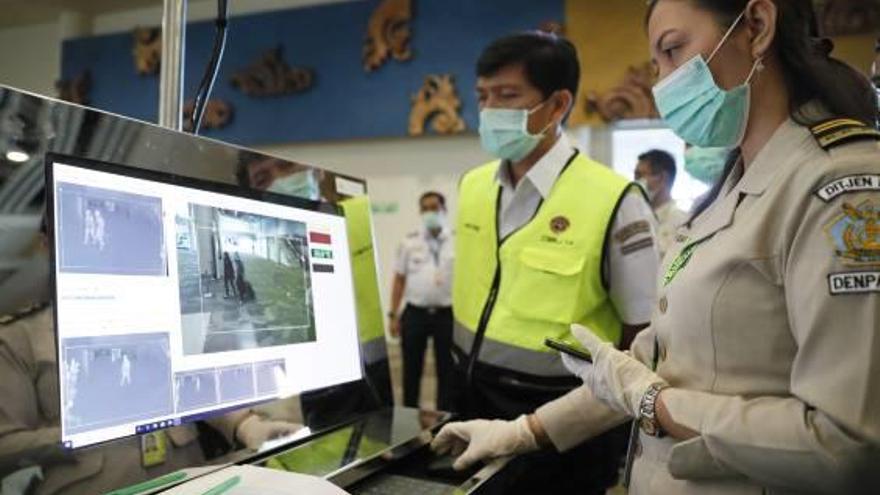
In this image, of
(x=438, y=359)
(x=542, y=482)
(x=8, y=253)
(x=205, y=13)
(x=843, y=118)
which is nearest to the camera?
(x=8, y=253)

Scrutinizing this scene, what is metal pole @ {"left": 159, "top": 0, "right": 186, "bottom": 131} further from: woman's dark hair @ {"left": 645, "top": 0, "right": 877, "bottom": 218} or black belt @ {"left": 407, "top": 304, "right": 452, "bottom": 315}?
black belt @ {"left": 407, "top": 304, "right": 452, "bottom": 315}

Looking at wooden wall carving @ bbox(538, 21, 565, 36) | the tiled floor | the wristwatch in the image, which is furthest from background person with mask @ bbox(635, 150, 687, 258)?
the wristwatch

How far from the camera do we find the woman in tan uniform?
674mm

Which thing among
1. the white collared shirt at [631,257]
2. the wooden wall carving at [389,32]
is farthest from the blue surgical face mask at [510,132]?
the wooden wall carving at [389,32]

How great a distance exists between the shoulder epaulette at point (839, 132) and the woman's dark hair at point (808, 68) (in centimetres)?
3

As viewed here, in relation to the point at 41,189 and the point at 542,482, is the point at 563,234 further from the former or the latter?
the point at 41,189

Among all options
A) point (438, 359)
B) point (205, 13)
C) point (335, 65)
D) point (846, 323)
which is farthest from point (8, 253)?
point (205, 13)

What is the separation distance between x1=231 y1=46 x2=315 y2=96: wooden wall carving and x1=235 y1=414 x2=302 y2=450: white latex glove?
4.68m

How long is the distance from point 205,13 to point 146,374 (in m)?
5.48

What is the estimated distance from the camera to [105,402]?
0.65 meters

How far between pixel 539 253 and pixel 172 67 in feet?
2.45

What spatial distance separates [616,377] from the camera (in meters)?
0.92

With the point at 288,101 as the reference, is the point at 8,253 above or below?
below

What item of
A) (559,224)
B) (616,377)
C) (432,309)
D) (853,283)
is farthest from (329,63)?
(853,283)
